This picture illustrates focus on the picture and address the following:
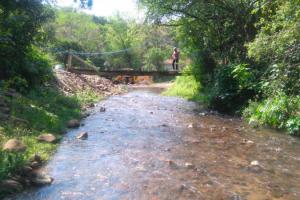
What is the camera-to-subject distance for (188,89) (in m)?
21.6

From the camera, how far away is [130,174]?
628cm

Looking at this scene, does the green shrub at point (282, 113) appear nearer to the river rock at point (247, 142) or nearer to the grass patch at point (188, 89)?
the river rock at point (247, 142)

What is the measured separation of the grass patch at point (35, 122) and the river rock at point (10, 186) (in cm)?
9

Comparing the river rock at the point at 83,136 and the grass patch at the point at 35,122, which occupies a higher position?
the grass patch at the point at 35,122

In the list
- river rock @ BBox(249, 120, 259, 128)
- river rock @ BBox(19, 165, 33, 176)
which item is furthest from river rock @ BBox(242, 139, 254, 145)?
river rock @ BBox(19, 165, 33, 176)

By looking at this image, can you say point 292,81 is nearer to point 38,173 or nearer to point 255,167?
point 255,167

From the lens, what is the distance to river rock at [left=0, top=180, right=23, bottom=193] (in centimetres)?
514

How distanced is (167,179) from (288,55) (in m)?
6.34

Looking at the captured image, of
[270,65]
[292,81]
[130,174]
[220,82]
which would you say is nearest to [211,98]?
[220,82]

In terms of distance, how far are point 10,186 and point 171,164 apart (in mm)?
2787

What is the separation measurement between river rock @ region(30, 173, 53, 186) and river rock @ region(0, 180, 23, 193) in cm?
27

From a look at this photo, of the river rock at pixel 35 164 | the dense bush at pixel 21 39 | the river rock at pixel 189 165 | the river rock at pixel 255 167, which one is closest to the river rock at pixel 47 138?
the river rock at pixel 35 164

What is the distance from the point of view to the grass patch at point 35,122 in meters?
5.88

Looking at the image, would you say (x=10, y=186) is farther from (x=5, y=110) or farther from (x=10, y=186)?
(x=5, y=110)
